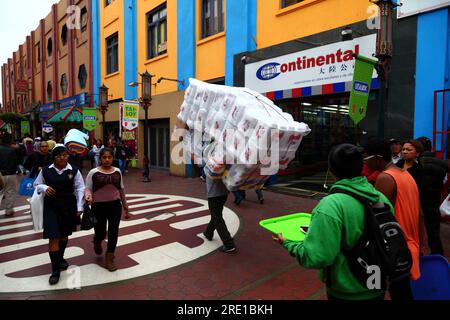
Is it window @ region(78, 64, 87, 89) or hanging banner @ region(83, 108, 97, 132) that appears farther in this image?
window @ region(78, 64, 87, 89)

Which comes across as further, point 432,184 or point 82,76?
point 82,76

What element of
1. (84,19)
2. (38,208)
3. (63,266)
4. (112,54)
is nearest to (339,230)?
(38,208)

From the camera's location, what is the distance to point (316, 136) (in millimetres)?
11734

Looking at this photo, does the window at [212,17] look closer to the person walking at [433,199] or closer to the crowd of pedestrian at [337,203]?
the crowd of pedestrian at [337,203]

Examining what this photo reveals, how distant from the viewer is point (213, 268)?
395cm

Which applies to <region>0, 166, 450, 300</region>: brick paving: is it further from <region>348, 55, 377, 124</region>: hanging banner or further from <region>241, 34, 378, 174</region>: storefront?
<region>241, 34, 378, 174</region>: storefront

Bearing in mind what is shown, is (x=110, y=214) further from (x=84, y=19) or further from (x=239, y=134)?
(x=84, y=19)

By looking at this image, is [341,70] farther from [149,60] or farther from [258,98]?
[149,60]

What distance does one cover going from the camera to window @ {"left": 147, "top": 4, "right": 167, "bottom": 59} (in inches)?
526

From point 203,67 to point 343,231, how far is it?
10576 mm

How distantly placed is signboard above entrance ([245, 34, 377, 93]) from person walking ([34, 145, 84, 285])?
597 cm

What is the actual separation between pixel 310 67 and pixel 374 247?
273 inches

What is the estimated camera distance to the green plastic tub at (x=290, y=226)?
2041 mm

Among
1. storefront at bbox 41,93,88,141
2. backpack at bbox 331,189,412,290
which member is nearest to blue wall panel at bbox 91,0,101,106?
storefront at bbox 41,93,88,141
